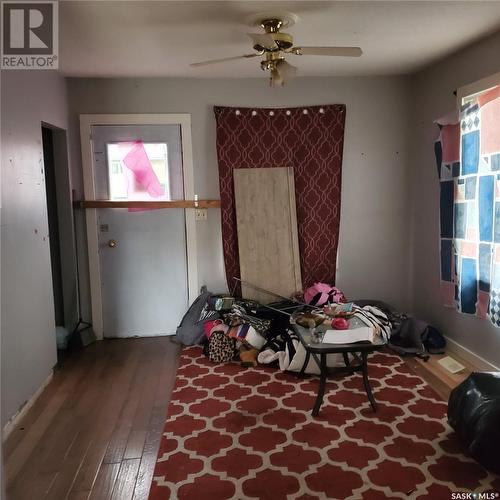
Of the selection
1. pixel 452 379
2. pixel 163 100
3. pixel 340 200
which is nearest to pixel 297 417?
pixel 452 379

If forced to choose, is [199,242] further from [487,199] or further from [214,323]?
[487,199]

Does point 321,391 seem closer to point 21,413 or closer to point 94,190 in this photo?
point 21,413

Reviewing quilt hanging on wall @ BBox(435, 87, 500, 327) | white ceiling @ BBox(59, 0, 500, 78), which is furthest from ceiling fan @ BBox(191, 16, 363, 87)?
quilt hanging on wall @ BBox(435, 87, 500, 327)

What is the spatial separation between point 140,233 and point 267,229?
1.18 metres

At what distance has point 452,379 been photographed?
315 centimetres

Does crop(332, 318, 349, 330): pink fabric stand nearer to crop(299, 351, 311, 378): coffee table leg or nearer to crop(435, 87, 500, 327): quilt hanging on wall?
crop(299, 351, 311, 378): coffee table leg

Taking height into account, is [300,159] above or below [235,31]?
below

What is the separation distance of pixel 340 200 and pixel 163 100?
187 cm

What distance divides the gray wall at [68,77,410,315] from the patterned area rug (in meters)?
1.33

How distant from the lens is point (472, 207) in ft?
10.6

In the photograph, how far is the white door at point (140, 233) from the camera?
4070 mm

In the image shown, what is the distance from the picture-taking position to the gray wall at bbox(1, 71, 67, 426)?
259cm
